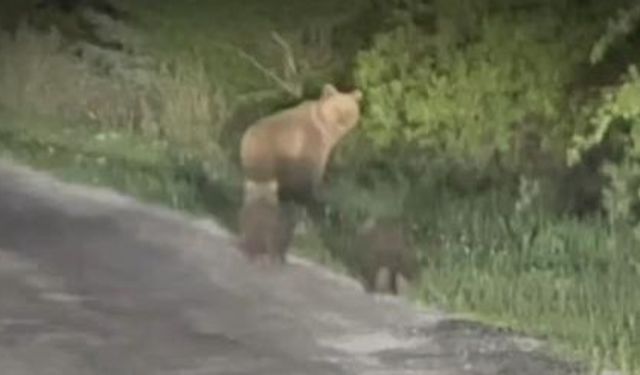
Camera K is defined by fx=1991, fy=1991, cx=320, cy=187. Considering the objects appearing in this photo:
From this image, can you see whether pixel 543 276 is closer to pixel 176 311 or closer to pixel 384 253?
pixel 384 253

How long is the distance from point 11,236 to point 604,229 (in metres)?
0.56

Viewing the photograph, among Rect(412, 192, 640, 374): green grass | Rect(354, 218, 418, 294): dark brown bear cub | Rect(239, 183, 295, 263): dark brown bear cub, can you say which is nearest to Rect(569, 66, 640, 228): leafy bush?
Rect(412, 192, 640, 374): green grass

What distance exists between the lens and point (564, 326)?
1.73 meters

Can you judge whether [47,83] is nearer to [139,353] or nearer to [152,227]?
[152,227]

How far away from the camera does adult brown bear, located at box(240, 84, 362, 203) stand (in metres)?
1.91

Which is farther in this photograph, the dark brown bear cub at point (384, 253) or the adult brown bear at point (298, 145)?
the adult brown bear at point (298, 145)

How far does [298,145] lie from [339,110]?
0.19 ft

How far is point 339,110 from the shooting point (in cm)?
194

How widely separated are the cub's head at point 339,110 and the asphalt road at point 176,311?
156mm

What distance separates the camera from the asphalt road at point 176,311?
168cm

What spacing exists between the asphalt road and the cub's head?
16 cm

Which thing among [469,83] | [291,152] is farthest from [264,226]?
[469,83]

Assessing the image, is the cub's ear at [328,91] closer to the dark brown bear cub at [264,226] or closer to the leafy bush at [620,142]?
the dark brown bear cub at [264,226]

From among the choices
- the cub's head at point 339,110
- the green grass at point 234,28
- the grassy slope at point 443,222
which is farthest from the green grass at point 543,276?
the green grass at point 234,28
